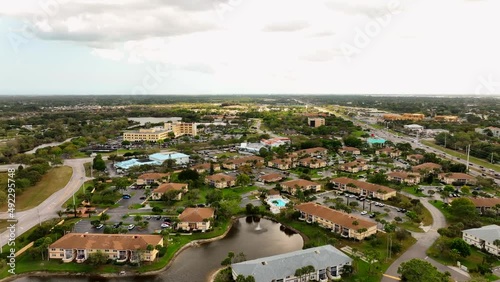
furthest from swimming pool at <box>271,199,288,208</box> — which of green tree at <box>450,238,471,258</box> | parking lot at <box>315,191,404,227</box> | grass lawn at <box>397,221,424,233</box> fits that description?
green tree at <box>450,238,471,258</box>

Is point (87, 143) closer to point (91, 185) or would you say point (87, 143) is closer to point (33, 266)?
point (91, 185)

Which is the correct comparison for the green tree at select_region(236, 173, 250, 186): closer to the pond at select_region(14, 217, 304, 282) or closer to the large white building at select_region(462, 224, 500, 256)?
the pond at select_region(14, 217, 304, 282)

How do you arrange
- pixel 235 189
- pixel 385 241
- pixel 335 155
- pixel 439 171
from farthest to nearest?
1. pixel 335 155
2. pixel 439 171
3. pixel 235 189
4. pixel 385 241

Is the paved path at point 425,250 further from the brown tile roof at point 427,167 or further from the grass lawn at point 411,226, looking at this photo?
the brown tile roof at point 427,167

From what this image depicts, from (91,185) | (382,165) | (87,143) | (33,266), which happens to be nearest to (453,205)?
(382,165)

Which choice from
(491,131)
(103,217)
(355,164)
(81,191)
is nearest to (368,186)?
(355,164)

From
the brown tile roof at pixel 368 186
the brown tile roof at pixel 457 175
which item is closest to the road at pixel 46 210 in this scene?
the brown tile roof at pixel 368 186

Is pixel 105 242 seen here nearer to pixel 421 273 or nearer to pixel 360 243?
pixel 360 243
